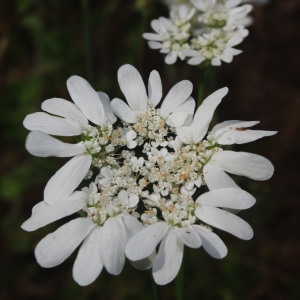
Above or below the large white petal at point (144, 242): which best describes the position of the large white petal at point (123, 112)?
above

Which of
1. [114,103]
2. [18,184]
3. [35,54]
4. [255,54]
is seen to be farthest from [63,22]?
[114,103]

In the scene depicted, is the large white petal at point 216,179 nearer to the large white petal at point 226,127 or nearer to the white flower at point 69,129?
the large white petal at point 226,127

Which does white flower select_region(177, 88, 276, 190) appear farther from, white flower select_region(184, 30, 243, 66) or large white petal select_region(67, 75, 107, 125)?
white flower select_region(184, 30, 243, 66)

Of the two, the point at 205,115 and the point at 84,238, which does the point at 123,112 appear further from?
the point at 84,238

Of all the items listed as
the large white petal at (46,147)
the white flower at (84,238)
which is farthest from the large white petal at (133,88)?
the white flower at (84,238)

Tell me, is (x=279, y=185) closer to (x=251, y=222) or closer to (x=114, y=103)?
(x=251, y=222)

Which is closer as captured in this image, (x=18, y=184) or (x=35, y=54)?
(x=18, y=184)

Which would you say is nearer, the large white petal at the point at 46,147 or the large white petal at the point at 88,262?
the large white petal at the point at 88,262
